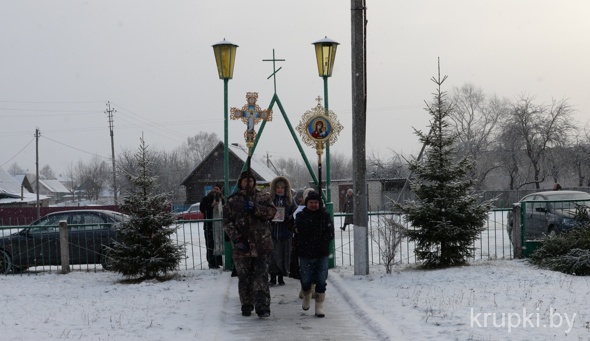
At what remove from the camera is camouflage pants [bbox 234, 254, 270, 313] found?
8.52 m

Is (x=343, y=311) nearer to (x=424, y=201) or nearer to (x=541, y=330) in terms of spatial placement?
(x=541, y=330)

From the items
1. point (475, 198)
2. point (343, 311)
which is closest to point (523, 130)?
point (475, 198)

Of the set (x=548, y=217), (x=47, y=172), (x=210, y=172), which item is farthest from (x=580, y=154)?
(x=47, y=172)

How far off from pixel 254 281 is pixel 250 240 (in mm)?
536

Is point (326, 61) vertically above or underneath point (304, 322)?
above

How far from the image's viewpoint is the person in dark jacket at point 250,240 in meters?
8.49

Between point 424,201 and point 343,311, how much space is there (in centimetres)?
388

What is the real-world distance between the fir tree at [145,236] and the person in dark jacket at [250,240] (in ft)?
12.1

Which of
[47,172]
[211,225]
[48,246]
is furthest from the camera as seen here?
[47,172]

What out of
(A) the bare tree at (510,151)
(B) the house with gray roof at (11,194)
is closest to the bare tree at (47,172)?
(B) the house with gray roof at (11,194)

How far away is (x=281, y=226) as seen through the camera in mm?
10844

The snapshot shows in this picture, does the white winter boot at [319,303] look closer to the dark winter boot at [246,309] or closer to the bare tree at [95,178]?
the dark winter boot at [246,309]

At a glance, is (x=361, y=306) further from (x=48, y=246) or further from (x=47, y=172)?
(x=47, y=172)

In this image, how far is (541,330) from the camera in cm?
692
